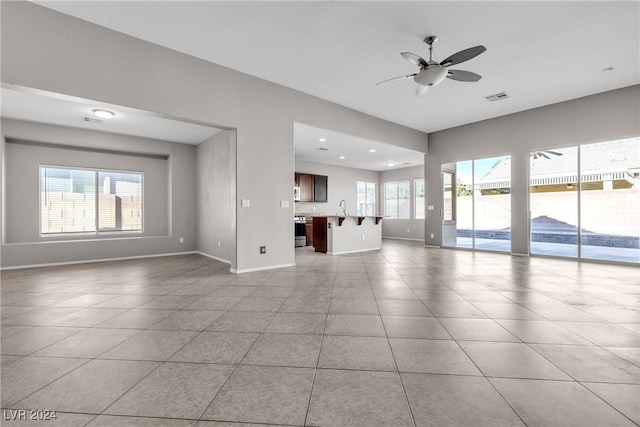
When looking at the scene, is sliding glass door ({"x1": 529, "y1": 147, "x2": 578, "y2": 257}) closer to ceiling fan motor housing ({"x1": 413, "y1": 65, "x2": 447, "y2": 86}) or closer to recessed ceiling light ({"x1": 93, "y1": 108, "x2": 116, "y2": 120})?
ceiling fan motor housing ({"x1": 413, "y1": 65, "x2": 447, "y2": 86})

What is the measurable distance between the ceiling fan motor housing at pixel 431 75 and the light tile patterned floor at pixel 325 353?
285 centimetres

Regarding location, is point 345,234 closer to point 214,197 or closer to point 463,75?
point 214,197

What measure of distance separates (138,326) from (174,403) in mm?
1371

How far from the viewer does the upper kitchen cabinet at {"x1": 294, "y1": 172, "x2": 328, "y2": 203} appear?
31.7 ft

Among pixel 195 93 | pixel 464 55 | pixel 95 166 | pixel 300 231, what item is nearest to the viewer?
pixel 464 55

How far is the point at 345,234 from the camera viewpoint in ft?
23.7

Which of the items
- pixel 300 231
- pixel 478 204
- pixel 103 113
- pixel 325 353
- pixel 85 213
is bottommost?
pixel 325 353

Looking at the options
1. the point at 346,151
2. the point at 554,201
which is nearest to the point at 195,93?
the point at 346,151

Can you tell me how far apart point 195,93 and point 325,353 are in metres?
4.02

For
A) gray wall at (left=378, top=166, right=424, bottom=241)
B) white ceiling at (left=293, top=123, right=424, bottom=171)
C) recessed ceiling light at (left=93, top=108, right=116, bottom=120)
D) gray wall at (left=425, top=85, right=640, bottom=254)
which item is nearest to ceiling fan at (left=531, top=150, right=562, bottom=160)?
gray wall at (left=425, top=85, right=640, bottom=254)

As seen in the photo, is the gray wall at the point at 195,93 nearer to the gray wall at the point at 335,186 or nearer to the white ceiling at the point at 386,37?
the white ceiling at the point at 386,37

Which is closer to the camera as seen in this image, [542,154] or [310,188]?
[542,154]

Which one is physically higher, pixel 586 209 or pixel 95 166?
pixel 95 166

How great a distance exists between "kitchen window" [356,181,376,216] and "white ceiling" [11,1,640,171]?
680 cm
